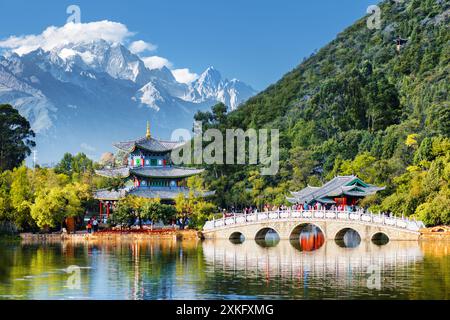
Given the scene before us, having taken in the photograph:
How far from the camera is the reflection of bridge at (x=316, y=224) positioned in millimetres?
42000

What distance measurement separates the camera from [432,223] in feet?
142

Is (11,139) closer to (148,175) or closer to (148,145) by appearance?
(148,145)

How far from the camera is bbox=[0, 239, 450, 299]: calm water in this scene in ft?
81.8

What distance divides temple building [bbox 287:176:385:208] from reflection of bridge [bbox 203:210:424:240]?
4.72 meters

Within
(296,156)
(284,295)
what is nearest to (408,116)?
(296,156)

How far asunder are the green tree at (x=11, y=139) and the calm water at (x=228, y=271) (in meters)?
30.6

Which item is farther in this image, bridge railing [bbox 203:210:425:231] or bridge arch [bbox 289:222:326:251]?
bridge arch [bbox 289:222:326:251]

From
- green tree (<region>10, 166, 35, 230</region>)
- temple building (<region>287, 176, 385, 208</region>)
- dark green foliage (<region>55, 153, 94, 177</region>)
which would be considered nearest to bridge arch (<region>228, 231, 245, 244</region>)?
temple building (<region>287, 176, 385, 208</region>)

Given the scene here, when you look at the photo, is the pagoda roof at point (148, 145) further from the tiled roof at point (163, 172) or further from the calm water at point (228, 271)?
the calm water at point (228, 271)

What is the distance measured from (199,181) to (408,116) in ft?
66.3

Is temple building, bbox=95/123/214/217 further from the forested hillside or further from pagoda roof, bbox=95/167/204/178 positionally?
the forested hillside

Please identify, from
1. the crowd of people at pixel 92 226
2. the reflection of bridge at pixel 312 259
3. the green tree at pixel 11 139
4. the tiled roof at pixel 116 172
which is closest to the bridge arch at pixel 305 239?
the reflection of bridge at pixel 312 259
